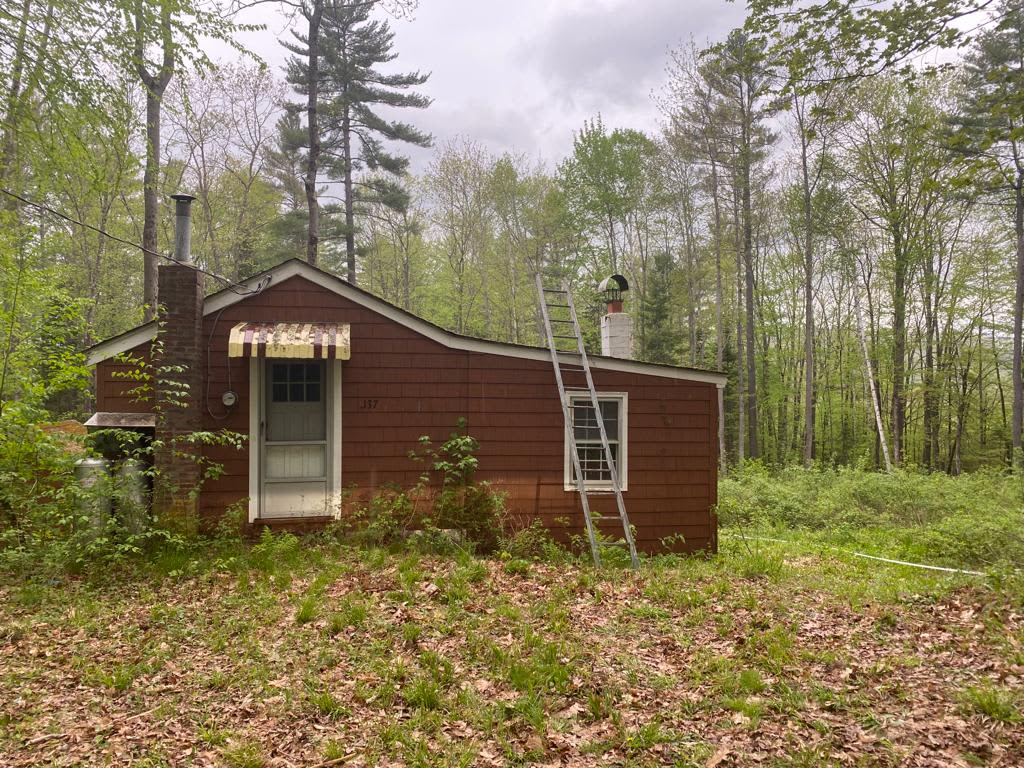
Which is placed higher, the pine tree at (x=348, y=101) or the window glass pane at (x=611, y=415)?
the pine tree at (x=348, y=101)

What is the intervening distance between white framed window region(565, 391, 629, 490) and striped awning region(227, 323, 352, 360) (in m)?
3.59

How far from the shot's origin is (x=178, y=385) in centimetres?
675

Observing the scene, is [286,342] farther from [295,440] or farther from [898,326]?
[898,326]

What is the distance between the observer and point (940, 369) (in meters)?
22.7

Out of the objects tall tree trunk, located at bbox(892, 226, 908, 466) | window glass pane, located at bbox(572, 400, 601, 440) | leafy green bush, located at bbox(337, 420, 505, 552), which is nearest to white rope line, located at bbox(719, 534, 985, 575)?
window glass pane, located at bbox(572, 400, 601, 440)

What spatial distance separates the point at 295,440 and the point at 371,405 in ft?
4.01

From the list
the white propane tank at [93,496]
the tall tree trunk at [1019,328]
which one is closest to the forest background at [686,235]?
the tall tree trunk at [1019,328]

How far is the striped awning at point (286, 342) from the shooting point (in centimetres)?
688

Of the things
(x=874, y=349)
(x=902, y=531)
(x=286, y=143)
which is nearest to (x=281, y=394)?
(x=902, y=531)

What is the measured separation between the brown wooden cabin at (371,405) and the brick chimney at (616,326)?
1.53 m

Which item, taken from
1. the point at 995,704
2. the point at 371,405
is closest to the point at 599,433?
the point at 371,405

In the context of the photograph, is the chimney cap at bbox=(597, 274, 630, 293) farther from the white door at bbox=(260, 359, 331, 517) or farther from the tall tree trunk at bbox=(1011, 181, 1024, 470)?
the tall tree trunk at bbox=(1011, 181, 1024, 470)

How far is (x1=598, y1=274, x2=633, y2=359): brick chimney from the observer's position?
9820 mm

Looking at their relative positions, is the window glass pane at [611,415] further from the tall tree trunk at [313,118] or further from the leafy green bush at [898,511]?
the tall tree trunk at [313,118]
